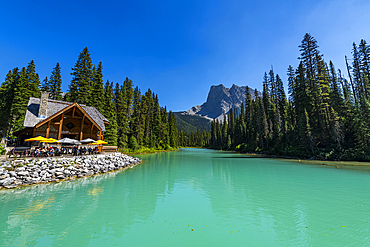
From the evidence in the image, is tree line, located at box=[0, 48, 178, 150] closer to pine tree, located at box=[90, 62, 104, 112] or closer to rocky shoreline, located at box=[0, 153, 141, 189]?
pine tree, located at box=[90, 62, 104, 112]

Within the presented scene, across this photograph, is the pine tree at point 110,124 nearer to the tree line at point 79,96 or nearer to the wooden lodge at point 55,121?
the tree line at point 79,96

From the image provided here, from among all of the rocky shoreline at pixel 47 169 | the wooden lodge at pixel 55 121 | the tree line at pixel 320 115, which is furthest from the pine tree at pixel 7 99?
the tree line at pixel 320 115

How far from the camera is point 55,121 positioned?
2256cm

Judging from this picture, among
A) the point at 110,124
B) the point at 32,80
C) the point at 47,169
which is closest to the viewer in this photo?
the point at 47,169

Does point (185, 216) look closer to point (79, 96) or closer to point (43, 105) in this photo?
point (43, 105)

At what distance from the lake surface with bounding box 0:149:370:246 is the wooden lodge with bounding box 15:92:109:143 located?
1242 cm

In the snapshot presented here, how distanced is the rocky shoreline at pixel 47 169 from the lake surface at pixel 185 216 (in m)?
1.17

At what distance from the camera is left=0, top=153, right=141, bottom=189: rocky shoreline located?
471 inches

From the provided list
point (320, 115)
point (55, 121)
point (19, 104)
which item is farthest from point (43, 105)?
point (320, 115)

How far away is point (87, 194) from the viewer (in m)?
10.4

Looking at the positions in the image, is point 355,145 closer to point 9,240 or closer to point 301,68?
point 301,68

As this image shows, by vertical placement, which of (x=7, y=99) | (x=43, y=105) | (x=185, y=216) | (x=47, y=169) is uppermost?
(x=7, y=99)

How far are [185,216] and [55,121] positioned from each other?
23.5 m

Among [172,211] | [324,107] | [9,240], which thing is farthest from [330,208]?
[324,107]
